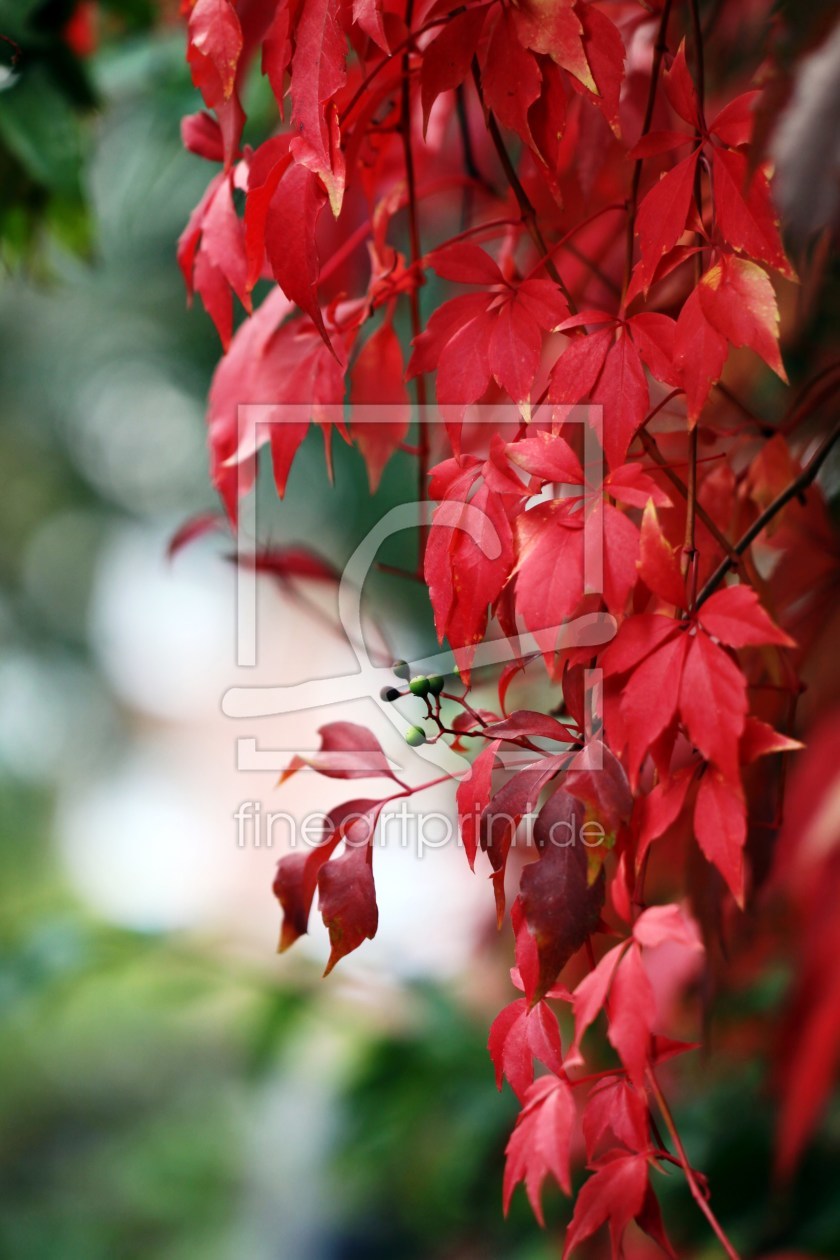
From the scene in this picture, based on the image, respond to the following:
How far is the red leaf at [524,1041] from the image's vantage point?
0.36 m

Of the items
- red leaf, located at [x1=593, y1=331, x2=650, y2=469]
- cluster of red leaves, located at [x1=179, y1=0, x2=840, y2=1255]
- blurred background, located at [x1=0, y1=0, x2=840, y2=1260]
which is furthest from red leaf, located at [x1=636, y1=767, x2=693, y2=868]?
blurred background, located at [x1=0, y1=0, x2=840, y2=1260]

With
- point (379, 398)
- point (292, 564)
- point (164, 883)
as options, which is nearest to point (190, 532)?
point (292, 564)

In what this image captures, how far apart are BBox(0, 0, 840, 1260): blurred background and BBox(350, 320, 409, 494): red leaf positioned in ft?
0.53

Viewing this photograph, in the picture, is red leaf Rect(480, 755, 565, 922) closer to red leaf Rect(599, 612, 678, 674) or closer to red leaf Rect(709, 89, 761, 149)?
red leaf Rect(599, 612, 678, 674)

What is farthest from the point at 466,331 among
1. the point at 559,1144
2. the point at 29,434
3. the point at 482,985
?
the point at 29,434

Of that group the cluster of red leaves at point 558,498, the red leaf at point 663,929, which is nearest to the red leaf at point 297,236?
the cluster of red leaves at point 558,498

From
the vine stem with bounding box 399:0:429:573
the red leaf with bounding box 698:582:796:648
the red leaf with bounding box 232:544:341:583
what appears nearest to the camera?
the red leaf with bounding box 698:582:796:648

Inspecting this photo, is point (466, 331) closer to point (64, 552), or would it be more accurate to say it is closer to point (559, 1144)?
point (559, 1144)

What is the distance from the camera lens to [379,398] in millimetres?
473

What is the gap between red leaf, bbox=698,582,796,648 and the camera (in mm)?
315

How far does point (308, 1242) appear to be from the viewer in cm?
175

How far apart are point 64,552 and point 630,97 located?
14.9ft

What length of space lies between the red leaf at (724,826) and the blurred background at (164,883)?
0.33m

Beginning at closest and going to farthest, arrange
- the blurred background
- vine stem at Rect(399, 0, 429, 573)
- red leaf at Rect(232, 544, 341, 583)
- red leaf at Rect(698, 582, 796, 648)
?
red leaf at Rect(698, 582, 796, 648), vine stem at Rect(399, 0, 429, 573), red leaf at Rect(232, 544, 341, 583), the blurred background
